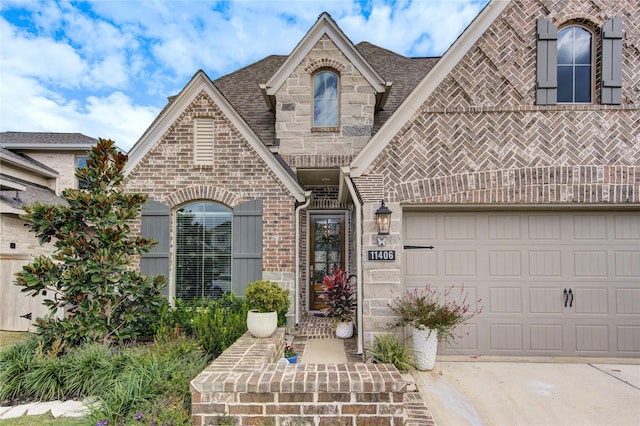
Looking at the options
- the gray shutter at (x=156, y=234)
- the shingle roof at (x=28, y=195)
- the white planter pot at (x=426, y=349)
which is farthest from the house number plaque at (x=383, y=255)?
the shingle roof at (x=28, y=195)

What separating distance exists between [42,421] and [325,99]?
7.52 m

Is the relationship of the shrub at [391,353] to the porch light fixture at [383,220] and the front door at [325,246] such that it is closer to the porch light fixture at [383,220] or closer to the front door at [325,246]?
the porch light fixture at [383,220]

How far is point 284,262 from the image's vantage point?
23.2 ft

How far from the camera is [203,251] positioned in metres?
7.25

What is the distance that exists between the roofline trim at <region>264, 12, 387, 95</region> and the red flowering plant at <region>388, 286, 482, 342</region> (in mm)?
5056

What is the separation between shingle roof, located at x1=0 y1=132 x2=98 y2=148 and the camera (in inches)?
509

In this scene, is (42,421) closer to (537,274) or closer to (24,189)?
(537,274)

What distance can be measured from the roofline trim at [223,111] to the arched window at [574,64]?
15.9ft

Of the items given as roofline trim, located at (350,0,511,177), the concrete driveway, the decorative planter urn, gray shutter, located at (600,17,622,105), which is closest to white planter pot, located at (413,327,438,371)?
the concrete driveway

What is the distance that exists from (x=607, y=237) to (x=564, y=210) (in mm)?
802

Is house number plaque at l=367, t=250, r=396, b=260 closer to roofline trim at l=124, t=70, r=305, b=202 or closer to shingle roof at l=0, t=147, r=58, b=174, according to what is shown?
roofline trim at l=124, t=70, r=305, b=202

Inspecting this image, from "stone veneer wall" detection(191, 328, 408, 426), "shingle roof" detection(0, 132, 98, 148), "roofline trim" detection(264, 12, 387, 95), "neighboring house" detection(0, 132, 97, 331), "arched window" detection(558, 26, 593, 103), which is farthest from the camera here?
"shingle roof" detection(0, 132, 98, 148)

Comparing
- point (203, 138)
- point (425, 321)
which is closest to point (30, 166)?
point (203, 138)

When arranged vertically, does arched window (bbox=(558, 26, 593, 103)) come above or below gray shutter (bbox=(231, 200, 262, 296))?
above
